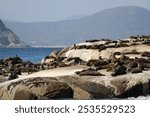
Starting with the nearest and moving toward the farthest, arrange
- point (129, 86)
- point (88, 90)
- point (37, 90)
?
point (37, 90)
point (88, 90)
point (129, 86)

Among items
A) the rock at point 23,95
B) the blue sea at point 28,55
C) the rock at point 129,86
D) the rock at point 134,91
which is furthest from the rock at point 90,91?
the blue sea at point 28,55

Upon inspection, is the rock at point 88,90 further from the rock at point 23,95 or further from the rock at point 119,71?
the rock at point 119,71

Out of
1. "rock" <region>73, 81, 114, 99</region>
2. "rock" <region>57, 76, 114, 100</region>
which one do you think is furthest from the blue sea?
"rock" <region>73, 81, 114, 99</region>

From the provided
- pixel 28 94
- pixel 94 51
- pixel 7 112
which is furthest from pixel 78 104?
pixel 94 51

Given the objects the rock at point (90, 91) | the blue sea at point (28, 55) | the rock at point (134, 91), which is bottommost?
the blue sea at point (28, 55)

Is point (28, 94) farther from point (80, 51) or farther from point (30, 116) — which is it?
point (80, 51)

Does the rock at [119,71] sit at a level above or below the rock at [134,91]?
above

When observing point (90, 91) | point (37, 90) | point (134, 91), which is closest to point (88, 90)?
point (90, 91)

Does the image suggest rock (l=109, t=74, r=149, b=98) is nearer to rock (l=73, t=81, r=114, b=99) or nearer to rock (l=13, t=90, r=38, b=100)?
rock (l=73, t=81, r=114, b=99)

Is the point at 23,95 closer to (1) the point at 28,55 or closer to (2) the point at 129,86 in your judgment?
(2) the point at 129,86

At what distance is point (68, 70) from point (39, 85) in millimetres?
7327

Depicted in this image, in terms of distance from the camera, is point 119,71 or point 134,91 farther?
point 119,71

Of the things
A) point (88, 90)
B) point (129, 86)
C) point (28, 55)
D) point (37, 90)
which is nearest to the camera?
point (37, 90)

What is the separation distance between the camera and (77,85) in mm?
15336
